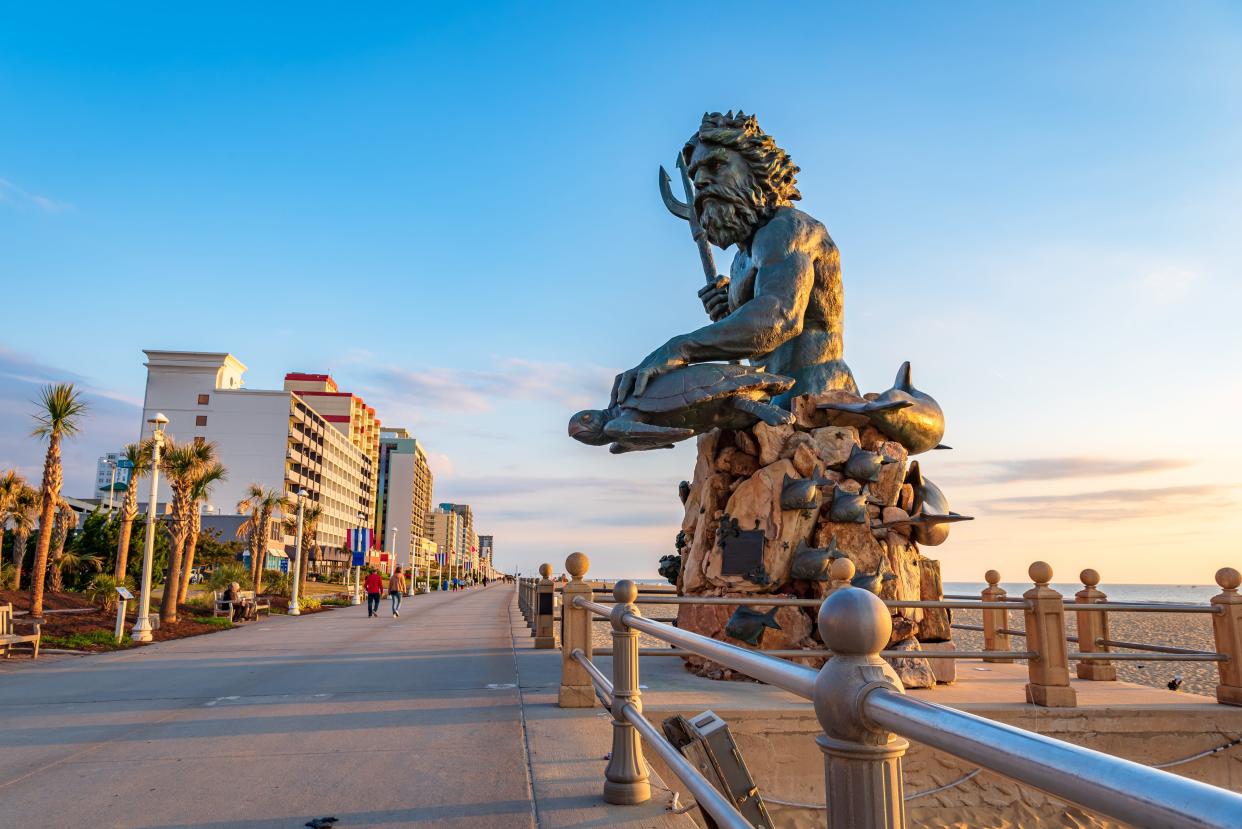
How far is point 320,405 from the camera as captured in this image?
10325 cm

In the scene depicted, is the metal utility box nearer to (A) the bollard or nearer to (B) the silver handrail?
(B) the silver handrail


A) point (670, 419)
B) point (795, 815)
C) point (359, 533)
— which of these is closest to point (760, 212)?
point (670, 419)

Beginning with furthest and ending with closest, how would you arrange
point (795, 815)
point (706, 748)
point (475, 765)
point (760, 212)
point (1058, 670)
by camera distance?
point (760, 212)
point (1058, 670)
point (795, 815)
point (475, 765)
point (706, 748)

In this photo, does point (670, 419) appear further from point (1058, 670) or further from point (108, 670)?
point (108, 670)

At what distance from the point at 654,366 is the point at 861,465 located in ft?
7.68

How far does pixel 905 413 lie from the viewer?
8250 mm

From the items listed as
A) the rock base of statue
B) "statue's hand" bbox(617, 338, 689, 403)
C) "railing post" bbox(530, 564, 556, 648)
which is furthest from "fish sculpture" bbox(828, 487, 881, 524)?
"railing post" bbox(530, 564, 556, 648)

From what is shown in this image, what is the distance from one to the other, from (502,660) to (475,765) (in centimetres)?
598

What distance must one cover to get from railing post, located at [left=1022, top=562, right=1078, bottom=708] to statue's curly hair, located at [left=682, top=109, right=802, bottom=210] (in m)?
4.54

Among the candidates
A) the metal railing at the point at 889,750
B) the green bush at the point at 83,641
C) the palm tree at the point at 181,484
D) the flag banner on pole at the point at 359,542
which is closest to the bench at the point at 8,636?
the green bush at the point at 83,641

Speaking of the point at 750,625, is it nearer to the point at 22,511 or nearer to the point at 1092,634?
the point at 1092,634

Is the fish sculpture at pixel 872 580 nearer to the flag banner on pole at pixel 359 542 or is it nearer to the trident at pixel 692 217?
the trident at pixel 692 217

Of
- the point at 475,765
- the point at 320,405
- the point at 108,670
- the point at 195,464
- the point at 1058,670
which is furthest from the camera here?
the point at 320,405

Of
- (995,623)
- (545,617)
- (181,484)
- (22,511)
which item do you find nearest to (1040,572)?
(995,623)
